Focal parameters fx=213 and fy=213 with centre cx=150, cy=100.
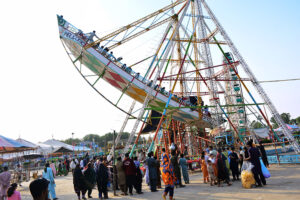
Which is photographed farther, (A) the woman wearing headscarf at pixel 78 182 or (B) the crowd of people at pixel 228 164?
(A) the woman wearing headscarf at pixel 78 182

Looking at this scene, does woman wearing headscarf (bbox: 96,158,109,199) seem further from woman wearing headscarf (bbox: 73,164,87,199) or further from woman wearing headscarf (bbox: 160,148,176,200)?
woman wearing headscarf (bbox: 160,148,176,200)

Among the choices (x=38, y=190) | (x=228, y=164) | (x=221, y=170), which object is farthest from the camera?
(x=228, y=164)

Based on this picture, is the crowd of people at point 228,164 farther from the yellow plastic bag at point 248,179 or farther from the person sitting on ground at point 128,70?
the person sitting on ground at point 128,70

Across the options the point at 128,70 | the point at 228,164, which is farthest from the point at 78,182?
the point at 128,70

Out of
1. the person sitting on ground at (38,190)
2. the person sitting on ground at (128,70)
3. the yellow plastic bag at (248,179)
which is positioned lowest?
the yellow plastic bag at (248,179)

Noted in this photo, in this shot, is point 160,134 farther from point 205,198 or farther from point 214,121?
point 205,198

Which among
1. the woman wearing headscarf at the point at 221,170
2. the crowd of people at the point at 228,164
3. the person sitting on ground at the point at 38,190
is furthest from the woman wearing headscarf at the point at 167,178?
the person sitting on ground at the point at 38,190

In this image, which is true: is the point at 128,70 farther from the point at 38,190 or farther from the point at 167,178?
the point at 38,190

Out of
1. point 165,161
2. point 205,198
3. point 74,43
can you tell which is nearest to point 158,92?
point 74,43

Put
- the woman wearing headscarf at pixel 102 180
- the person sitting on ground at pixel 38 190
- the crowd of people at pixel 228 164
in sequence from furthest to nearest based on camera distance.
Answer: the woman wearing headscarf at pixel 102 180
the crowd of people at pixel 228 164
the person sitting on ground at pixel 38 190

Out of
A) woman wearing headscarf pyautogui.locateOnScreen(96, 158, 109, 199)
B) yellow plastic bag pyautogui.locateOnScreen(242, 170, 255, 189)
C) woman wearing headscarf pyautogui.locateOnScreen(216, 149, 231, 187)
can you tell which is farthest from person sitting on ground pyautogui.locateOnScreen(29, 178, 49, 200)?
woman wearing headscarf pyautogui.locateOnScreen(216, 149, 231, 187)

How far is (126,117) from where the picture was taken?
15.1 metres

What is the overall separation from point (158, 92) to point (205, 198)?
862cm

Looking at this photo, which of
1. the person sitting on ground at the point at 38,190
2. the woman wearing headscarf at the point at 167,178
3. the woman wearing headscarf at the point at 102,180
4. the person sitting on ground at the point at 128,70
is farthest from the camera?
the person sitting on ground at the point at 128,70
